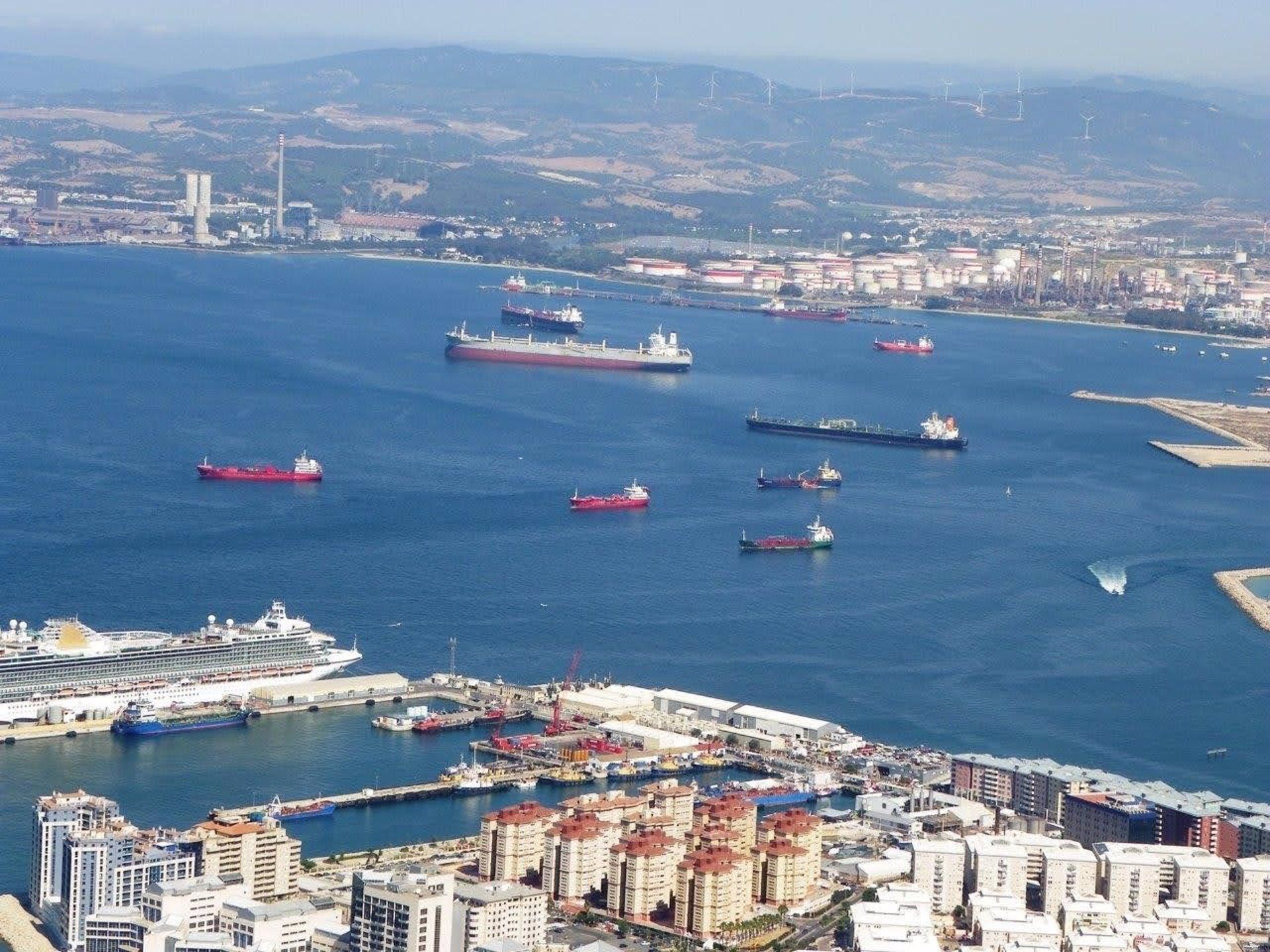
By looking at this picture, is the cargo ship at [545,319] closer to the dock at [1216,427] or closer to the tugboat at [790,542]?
the dock at [1216,427]

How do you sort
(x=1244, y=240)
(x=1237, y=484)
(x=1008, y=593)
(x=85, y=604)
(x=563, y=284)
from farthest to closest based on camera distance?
(x=1244, y=240), (x=563, y=284), (x=1237, y=484), (x=1008, y=593), (x=85, y=604)

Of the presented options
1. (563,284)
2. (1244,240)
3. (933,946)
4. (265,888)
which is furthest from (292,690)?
(1244,240)

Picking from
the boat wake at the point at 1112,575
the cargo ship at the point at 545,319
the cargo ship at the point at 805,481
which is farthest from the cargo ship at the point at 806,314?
the boat wake at the point at 1112,575

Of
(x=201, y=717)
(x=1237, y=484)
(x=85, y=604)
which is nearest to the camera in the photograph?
(x=201, y=717)

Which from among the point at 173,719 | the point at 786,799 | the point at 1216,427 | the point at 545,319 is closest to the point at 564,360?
the point at 545,319

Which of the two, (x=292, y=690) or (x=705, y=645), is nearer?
(x=292, y=690)

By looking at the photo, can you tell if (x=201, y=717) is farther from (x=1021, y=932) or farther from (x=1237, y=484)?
(x=1237, y=484)

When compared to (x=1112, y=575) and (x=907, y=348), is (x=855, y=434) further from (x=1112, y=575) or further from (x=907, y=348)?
(x=907, y=348)
